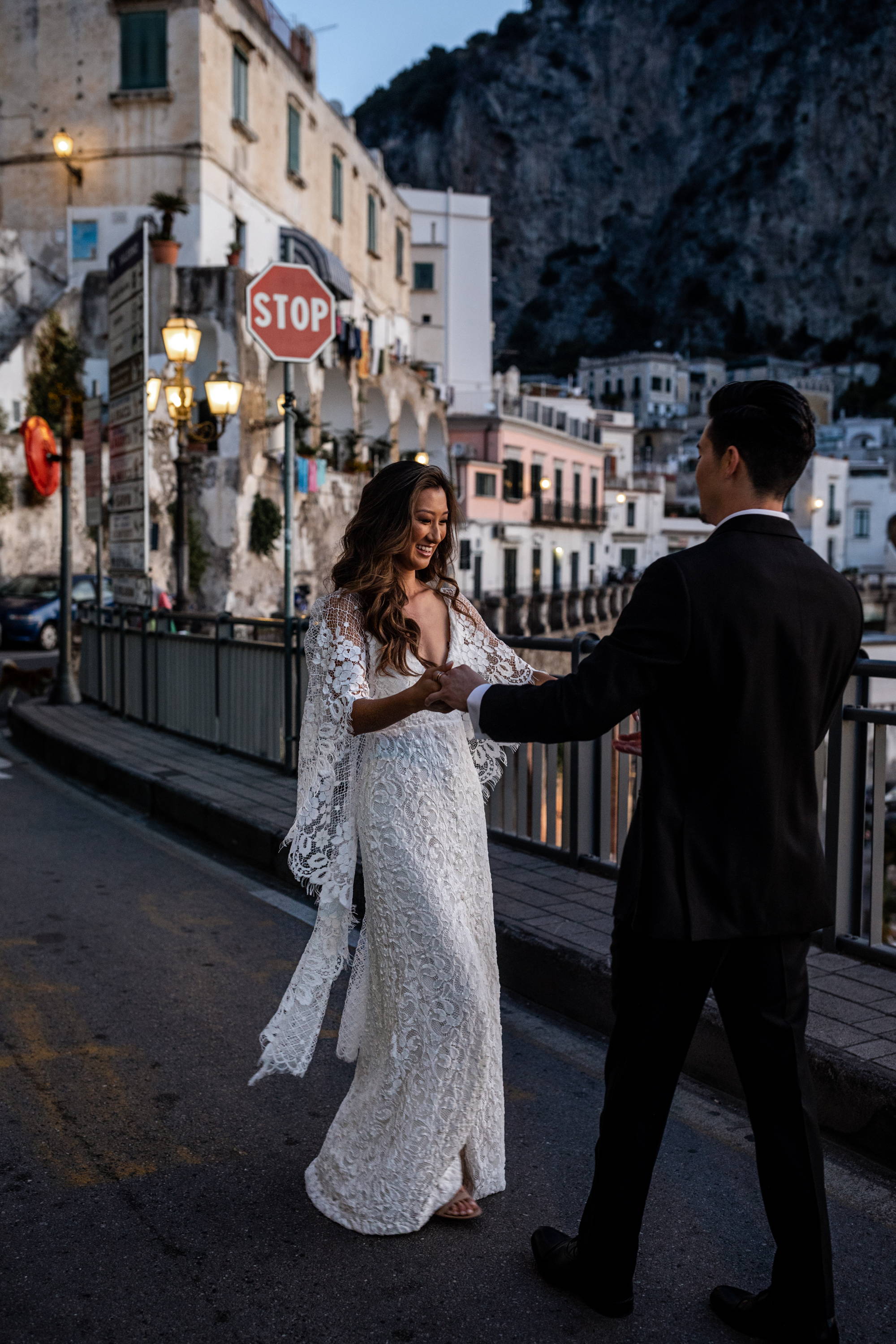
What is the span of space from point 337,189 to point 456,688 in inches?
1542

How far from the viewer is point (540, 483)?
58.7m

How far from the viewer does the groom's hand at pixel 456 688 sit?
3.03 meters

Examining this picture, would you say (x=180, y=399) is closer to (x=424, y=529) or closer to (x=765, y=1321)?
(x=424, y=529)

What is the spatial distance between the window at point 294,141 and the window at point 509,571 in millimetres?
24958

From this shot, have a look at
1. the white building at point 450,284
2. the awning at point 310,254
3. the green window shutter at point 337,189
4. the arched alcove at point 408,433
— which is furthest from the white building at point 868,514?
→ the awning at point 310,254

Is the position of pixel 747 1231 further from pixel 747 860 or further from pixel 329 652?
pixel 329 652

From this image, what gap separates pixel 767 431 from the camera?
2635mm

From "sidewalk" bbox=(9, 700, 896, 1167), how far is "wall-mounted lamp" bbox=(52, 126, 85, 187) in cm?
2418

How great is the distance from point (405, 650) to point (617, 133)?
484 ft

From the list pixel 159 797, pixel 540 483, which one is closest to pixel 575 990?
pixel 159 797

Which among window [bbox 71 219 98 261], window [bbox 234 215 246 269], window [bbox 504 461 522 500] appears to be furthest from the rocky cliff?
window [bbox 71 219 98 261]

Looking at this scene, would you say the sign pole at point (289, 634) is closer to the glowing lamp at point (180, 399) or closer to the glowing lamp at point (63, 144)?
the glowing lamp at point (180, 399)

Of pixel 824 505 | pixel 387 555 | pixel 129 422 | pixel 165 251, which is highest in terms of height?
pixel 165 251

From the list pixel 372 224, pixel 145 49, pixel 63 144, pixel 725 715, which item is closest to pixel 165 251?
pixel 63 144
